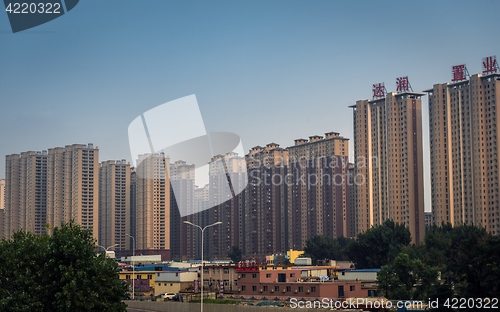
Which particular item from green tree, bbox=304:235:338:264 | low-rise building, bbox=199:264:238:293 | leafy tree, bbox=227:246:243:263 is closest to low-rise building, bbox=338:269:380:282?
low-rise building, bbox=199:264:238:293

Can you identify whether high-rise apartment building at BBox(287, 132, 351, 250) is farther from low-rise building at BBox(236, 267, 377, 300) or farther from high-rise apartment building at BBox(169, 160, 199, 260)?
low-rise building at BBox(236, 267, 377, 300)

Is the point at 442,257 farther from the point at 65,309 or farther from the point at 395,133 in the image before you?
the point at 65,309

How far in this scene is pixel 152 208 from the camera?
60562 millimetres

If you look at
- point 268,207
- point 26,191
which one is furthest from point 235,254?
point 26,191

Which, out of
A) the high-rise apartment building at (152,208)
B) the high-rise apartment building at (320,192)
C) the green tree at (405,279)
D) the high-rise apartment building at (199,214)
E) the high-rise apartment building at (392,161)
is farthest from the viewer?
the high-rise apartment building at (199,214)

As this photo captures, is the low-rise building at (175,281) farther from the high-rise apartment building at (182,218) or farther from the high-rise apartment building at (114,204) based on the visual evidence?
the high-rise apartment building at (114,204)

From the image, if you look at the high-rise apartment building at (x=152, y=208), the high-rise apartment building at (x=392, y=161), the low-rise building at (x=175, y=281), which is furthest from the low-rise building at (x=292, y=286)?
the high-rise apartment building at (x=152, y=208)

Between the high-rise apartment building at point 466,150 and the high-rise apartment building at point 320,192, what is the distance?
11416 mm

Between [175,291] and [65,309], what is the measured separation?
50.2ft

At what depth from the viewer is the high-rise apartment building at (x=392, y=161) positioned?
51.2m

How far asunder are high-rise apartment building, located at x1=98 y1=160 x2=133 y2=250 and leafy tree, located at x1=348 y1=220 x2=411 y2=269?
2661cm

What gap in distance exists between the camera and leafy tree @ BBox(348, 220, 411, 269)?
143 ft

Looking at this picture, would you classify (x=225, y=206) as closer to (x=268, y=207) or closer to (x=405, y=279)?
(x=268, y=207)

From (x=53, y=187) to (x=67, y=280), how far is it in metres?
45.8
